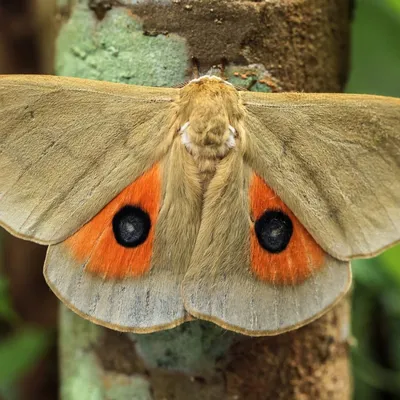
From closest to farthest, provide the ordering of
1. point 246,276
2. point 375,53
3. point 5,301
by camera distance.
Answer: point 246,276 < point 5,301 < point 375,53

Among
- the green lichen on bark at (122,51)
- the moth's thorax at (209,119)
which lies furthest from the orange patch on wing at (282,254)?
the green lichen on bark at (122,51)

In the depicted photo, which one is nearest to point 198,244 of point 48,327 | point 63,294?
point 63,294

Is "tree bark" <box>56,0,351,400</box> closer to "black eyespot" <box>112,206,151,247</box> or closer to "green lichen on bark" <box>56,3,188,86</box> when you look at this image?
"green lichen on bark" <box>56,3,188,86</box>

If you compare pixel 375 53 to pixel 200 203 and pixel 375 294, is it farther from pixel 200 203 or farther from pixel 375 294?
pixel 200 203

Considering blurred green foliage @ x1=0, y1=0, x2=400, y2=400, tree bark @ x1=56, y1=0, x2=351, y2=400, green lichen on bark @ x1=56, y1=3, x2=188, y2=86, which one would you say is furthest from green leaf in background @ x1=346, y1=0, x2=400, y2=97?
green lichen on bark @ x1=56, y1=3, x2=188, y2=86

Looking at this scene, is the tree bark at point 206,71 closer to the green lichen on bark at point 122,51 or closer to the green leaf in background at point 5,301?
the green lichen on bark at point 122,51

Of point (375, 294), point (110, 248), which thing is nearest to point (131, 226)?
point (110, 248)

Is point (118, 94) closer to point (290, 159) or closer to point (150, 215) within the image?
point (150, 215)
